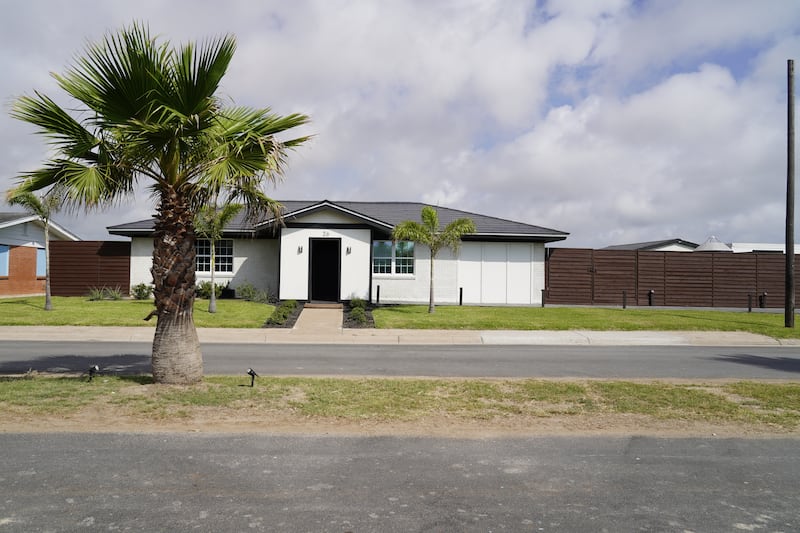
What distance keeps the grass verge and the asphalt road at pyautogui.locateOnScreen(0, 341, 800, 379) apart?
1.50 metres

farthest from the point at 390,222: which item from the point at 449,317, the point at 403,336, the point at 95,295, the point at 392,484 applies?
the point at 392,484

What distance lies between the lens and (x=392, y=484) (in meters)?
4.75

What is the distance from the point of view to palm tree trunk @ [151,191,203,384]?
7.80 meters

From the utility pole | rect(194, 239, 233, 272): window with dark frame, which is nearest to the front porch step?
rect(194, 239, 233, 272): window with dark frame

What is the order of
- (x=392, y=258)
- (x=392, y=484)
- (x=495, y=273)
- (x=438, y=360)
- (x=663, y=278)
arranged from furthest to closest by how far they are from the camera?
(x=663, y=278), (x=495, y=273), (x=392, y=258), (x=438, y=360), (x=392, y=484)

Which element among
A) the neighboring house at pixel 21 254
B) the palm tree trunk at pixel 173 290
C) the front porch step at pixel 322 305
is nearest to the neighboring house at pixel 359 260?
the front porch step at pixel 322 305

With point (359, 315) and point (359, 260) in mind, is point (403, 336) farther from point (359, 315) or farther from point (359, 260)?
point (359, 260)

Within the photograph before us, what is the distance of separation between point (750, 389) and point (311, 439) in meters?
6.64

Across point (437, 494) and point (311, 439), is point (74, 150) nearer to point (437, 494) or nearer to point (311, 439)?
point (311, 439)

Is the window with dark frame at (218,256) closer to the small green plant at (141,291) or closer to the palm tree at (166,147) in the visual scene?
the small green plant at (141,291)

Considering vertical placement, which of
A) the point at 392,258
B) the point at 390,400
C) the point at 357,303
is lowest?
the point at 390,400

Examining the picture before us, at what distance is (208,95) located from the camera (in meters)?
7.59

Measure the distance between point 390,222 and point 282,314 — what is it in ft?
28.2

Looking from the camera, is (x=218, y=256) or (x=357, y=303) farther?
(x=218, y=256)
